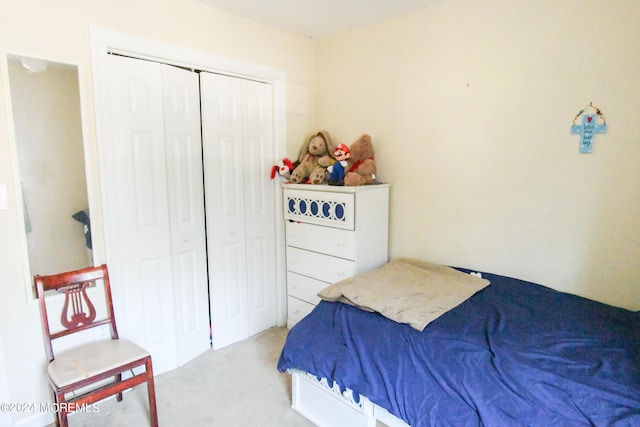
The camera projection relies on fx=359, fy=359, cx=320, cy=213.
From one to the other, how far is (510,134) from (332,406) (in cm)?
184

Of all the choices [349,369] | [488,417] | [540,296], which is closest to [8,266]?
[349,369]

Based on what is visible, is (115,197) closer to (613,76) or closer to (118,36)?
(118,36)

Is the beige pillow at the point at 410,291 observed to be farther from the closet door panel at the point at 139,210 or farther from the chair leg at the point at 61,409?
the chair leg at the point at 61,409

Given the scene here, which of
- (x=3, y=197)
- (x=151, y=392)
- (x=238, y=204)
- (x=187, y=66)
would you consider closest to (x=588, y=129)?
(x=238, y=204)

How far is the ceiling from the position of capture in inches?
91.8

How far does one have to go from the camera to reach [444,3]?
232 cm

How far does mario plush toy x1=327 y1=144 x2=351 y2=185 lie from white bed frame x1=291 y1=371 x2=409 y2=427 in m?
1.33

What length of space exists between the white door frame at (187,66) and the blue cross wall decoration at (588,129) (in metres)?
1.96

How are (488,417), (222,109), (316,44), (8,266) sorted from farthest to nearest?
(316,44) < (222,109) < (8,266) < (488,417)

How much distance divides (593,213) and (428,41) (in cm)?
146

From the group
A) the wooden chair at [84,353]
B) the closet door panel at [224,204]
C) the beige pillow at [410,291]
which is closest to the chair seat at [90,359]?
the wooden chair at [84,353]

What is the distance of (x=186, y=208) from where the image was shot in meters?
2.44

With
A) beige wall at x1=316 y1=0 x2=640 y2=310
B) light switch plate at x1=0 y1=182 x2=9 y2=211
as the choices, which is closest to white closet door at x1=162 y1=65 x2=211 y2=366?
light switch plate at x1=0 y1=182 x2=9 y2=211

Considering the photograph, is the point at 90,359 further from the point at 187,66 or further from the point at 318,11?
the point at 318,11
